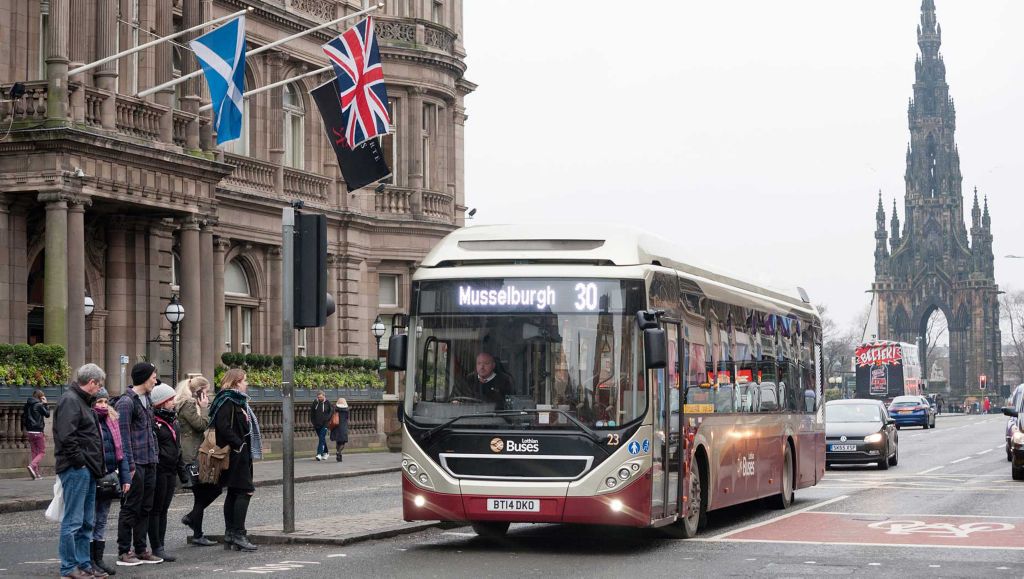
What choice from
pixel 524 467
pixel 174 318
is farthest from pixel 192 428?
pixel 174 318

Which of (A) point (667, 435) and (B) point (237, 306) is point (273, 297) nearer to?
(B) point (237, 306)

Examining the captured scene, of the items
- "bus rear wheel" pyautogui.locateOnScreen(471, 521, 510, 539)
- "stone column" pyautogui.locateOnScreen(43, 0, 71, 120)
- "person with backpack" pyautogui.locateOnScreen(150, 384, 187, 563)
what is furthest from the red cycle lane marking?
"stone column" pyautogui.locateOnScreen(43, 0, 71, 120)

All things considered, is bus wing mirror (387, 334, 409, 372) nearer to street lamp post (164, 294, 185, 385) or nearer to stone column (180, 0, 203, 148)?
street lamp post (164, 294, 185, 385)

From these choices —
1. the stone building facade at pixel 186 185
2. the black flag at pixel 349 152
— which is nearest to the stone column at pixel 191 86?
the stone building facade at pixel 186 185

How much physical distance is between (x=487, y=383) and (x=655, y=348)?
66.4 inches

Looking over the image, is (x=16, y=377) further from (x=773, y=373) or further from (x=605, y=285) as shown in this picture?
(x=605, y=285)

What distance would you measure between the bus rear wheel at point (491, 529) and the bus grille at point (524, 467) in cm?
174

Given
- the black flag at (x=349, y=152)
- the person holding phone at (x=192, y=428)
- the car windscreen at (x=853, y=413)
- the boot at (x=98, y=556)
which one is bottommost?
the boot at (x=98, y=556)

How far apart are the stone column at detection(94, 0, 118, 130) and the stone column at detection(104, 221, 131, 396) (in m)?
3.47

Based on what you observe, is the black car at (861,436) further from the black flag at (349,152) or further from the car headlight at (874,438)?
the black flag at (349,152)

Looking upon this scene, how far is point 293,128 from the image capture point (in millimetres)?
44406

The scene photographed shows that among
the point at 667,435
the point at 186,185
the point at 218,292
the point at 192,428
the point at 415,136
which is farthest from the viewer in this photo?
the point at 415,136

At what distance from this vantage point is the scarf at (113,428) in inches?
531

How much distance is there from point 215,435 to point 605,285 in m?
4.00
